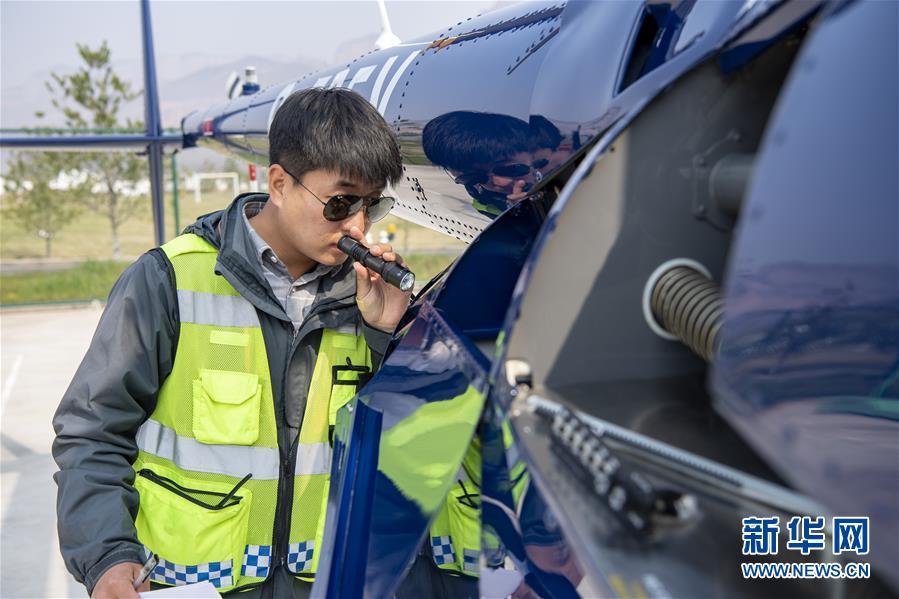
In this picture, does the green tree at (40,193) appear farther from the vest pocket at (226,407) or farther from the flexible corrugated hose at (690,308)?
the flexible corrugated hose at (690,308)

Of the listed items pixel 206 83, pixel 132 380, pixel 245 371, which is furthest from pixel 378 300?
pixel 206 83

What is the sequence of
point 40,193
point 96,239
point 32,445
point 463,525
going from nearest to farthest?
point 463,525, point 32,445, point 40,193, point 96,239

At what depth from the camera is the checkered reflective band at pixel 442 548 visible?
1.87 m

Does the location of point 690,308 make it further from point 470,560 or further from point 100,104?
point 100,104

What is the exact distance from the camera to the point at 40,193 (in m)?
24.8

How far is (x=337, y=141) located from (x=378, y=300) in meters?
0.38

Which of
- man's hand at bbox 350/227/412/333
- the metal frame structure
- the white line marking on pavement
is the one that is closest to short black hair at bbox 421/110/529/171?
man's hand at bbox 350/227/412/333

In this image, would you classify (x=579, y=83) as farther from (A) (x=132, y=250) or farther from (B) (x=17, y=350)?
(A) (x=132, y=250)

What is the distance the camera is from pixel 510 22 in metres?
2.33

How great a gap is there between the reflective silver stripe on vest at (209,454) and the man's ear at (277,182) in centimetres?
58

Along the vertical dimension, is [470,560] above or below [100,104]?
below

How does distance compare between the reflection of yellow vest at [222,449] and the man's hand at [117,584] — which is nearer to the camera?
the man's hand at [117,584]

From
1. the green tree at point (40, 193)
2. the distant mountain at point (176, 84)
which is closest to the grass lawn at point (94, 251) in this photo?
the green tree at point (40, 193)

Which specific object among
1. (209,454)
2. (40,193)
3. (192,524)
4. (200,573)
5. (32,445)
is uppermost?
(209,454)
